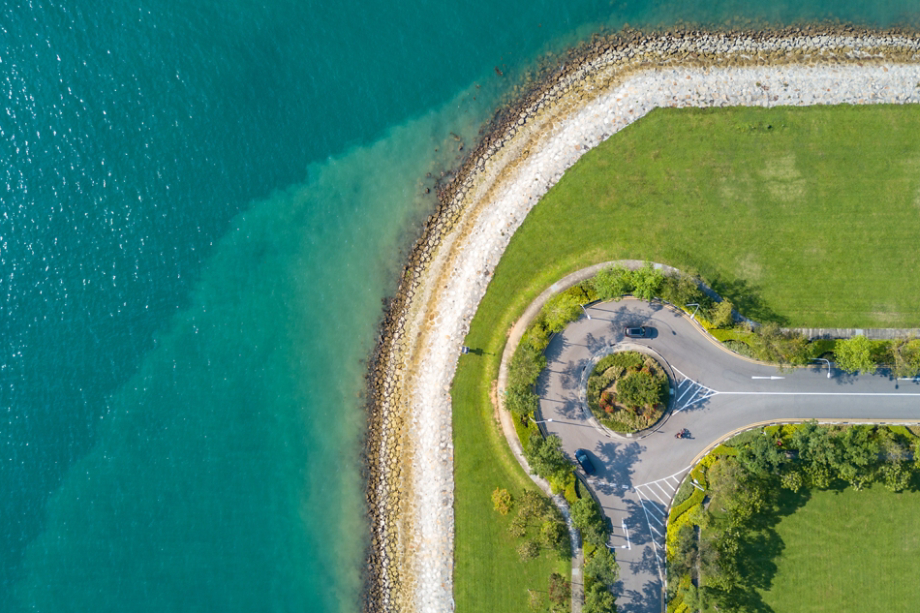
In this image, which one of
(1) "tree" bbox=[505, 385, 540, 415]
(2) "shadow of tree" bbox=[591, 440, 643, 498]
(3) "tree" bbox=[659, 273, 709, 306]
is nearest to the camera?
(1) "tree" bbox=[505, 385, 540, 415]

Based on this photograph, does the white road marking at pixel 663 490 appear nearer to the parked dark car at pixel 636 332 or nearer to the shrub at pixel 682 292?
the parked dark car at pixel 636 332

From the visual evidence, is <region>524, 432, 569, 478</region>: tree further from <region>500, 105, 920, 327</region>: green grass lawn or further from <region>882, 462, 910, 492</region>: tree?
<region>882, 462, 910, 492</region>: tree

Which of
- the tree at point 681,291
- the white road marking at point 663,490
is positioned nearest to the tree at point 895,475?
the white road marking at point 663,490

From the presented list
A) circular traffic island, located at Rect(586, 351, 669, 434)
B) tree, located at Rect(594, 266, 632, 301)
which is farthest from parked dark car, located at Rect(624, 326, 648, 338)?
tree, located at Rect(594, 266, 632, 301)

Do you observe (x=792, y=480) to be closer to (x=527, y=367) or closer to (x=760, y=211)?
(x=760, y=211)

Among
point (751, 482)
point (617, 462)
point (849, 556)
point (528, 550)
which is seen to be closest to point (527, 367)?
point (617, 462)

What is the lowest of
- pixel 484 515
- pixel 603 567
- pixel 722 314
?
pixel 603 567

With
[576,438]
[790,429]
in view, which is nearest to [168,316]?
[576,438]
